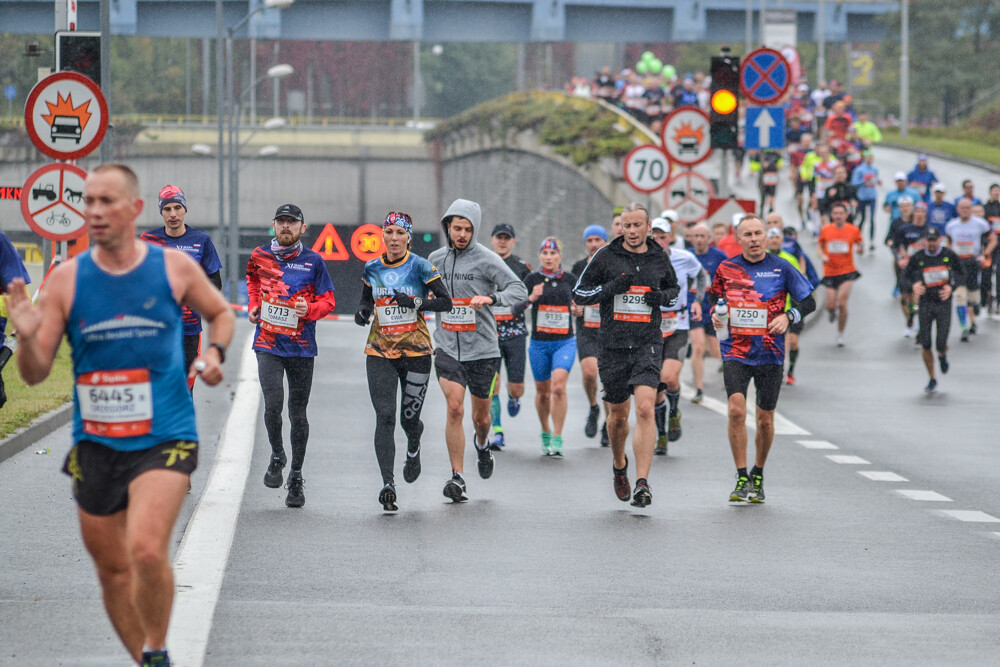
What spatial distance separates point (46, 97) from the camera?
49.1 feet

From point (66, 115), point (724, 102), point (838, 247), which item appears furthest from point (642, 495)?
point (838, 247)

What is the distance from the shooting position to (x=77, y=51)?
675 inches

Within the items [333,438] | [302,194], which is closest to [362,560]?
[333,438]

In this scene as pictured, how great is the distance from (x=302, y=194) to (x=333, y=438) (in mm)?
67820

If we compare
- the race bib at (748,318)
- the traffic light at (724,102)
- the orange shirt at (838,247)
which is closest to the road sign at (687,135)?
the traffic light at (724,102)

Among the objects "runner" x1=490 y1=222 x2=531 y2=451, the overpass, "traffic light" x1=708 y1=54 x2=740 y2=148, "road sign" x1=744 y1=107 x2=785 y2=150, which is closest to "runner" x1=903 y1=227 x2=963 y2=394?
"road sign" x1=744 y1=107 x2=785 y2=150

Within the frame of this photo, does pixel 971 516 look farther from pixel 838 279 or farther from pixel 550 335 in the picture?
pixel 838 279

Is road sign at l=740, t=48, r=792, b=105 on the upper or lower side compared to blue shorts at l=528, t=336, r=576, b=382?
upper

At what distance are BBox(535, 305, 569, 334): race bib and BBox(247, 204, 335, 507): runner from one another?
12.5 ft

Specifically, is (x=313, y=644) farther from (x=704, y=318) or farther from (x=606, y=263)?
(x=704, y=318)

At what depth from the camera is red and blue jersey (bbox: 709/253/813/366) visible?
1147 centimetres

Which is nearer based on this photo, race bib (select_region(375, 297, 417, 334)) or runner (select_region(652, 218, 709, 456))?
race bib (select_region(375, 297, 417, 334))

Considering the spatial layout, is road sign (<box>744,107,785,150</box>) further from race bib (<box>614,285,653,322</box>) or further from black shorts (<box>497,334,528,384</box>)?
race bib (<box>614,285,653,322</box>)

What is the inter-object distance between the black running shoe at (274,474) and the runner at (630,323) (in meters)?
2.07
